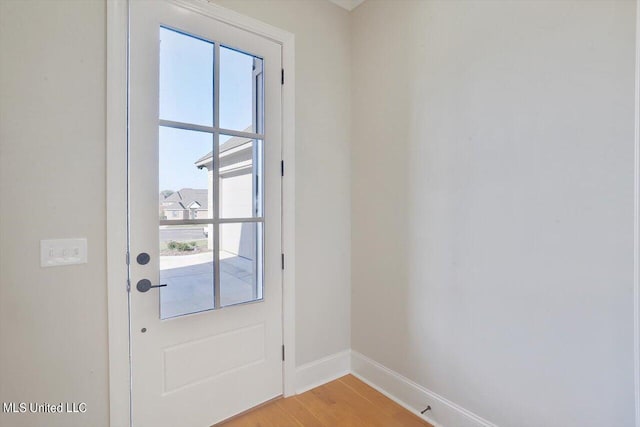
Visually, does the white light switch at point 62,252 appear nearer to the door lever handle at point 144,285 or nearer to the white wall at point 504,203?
the door lever handle at point 144,285

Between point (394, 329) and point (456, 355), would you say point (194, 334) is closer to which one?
point (394, 329)

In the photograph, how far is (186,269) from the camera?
5.54 feet

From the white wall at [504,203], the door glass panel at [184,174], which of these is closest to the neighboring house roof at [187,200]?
the door glass panel at [184,174]

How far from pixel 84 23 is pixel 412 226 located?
2.03m

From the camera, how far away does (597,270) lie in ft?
4.15

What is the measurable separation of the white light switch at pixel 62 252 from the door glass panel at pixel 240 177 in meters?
0.67

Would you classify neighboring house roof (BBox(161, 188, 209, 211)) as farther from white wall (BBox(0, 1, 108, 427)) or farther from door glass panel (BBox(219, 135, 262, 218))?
white wall (BBox(0, 1, 108, 427))

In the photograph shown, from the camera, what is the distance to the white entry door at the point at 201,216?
1.56 meters

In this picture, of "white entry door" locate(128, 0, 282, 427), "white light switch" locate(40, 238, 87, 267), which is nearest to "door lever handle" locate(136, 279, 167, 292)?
"white entry door" locate(128, 0, 282, 427)

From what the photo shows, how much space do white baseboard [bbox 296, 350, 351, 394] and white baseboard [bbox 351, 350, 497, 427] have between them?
69 mm

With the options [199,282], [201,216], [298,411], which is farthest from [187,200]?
[298,411]

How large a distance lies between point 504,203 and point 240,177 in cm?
148

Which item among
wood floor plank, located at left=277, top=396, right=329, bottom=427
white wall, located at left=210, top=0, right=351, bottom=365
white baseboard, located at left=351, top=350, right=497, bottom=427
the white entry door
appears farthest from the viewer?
white wall, located at left=210, top=0, right=351, bottom=365

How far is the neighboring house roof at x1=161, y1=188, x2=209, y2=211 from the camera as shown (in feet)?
5.36
